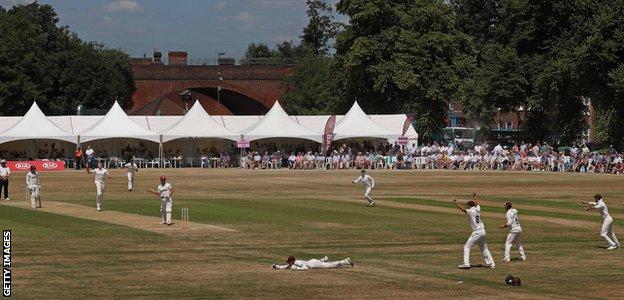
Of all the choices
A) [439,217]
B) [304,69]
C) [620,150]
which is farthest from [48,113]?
[439,217]

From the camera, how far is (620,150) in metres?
90.3

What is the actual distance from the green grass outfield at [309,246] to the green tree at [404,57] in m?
36.5

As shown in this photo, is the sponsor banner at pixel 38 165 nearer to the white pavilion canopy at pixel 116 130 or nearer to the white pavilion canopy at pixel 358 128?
the white pavilion canopy at pixel 116 130

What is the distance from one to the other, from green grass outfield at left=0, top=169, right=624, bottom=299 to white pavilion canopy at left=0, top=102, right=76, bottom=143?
19.3m

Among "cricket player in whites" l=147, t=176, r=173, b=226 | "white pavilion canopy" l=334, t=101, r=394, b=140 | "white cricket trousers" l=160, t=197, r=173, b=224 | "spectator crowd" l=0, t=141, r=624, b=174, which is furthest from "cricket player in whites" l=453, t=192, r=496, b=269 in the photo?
"white pavilion canopy" l=334, t=101, r=394, b=140

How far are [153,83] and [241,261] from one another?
94.6 metres

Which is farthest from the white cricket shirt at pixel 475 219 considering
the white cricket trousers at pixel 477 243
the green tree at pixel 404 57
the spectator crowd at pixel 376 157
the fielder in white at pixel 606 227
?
the green tree at pixel 404 57

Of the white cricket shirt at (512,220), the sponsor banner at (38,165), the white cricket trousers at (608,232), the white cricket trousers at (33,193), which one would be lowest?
the white cricket trousers at (608,232)

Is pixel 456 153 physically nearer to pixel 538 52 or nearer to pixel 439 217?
pixel 538 52

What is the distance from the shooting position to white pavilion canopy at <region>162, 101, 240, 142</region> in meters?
85.4

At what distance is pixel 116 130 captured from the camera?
84.4m

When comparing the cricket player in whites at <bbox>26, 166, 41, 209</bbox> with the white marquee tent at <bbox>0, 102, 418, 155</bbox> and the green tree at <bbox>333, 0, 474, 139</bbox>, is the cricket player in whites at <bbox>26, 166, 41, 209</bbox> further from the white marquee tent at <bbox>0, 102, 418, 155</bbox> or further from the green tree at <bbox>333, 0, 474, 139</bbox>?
the green tree at <bbox>333, 0, 474, 139</bbox>

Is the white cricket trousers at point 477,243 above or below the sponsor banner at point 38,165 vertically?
below

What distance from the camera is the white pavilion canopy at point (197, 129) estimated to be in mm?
85375
